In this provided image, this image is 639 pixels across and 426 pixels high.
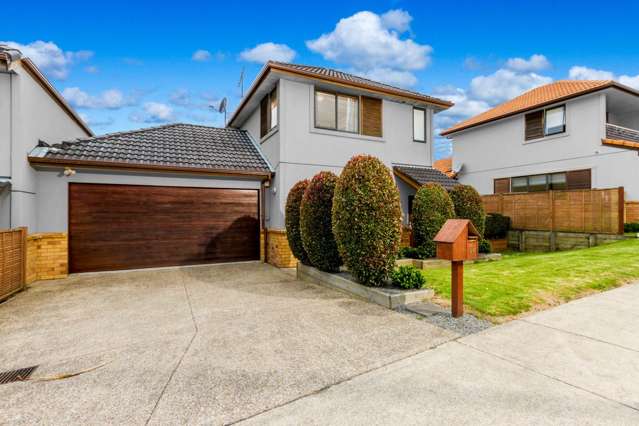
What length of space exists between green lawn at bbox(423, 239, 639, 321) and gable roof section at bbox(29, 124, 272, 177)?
290 inches

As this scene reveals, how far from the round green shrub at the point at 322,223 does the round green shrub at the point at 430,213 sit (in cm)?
379

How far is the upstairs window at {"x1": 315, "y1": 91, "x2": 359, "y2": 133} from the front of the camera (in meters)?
11.2

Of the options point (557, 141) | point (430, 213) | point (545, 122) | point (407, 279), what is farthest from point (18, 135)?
point (545, 122)

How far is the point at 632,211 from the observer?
13.0 m

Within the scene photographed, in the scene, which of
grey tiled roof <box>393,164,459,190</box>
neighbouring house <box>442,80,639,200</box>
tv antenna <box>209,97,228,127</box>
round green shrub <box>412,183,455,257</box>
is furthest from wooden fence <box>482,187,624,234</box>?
tv antenna <box>209,97,228,127</box>

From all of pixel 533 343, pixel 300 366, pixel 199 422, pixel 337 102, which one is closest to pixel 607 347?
pixel 533 343

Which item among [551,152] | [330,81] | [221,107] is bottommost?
[551,152]

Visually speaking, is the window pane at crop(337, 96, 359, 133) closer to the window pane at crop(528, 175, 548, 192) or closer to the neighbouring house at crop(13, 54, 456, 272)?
the neighbouring house at crop(13, 54, 456, 272)

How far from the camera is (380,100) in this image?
1217 centimetres

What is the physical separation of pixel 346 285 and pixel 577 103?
1627 cm

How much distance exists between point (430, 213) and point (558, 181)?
35.2 ft

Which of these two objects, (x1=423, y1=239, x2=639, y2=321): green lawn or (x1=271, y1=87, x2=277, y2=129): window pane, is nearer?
(x1=423, y1=239, x2=639, y2=321): green lawn

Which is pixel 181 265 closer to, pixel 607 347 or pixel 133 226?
pixel 133 226

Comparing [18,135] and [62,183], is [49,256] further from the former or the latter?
[18,135]
